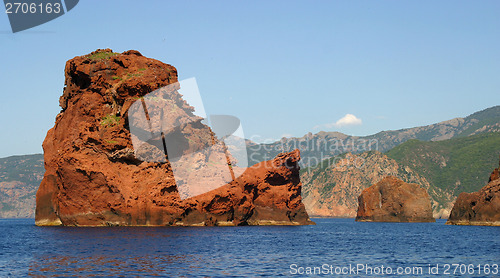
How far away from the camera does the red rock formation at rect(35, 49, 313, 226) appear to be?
3172 inches

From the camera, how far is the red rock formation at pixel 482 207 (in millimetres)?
104875

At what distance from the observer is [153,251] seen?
46.6 metres

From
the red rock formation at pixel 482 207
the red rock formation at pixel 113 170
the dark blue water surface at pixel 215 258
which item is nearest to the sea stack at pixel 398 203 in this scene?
the red rock formation at pixel 482 207

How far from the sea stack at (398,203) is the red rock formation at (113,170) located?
79.6 metres

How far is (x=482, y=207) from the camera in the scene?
109000 millimetres

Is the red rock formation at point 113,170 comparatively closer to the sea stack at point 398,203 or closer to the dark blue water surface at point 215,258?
the dark blue water surface at point 215,258

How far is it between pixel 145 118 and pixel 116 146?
6.44m

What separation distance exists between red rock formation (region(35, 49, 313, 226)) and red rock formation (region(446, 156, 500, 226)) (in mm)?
46246

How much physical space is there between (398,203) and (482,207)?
56.4m

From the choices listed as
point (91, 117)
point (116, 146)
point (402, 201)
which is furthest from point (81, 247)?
point (402, 201)

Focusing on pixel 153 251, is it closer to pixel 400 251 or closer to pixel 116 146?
pixel 400 251
